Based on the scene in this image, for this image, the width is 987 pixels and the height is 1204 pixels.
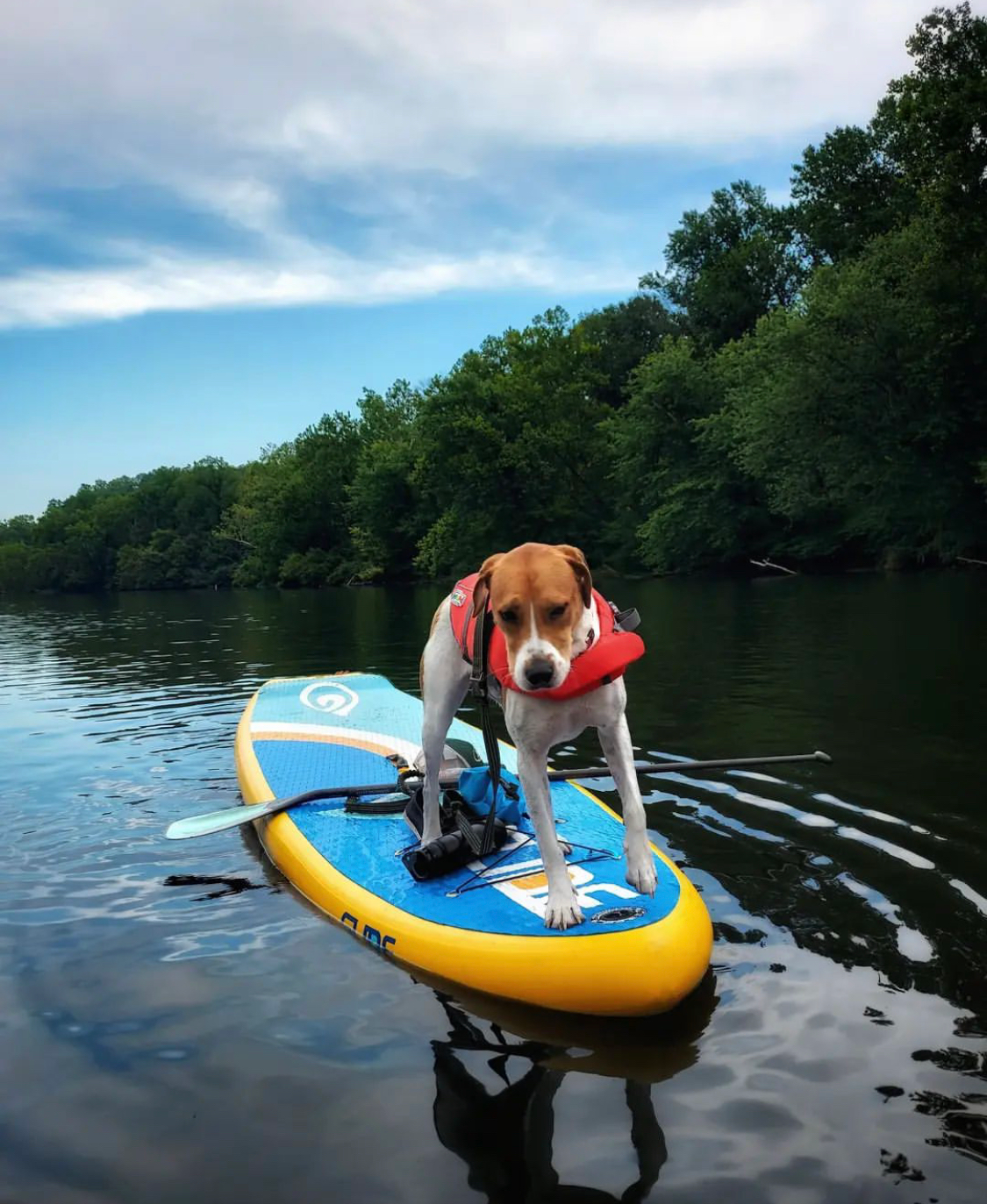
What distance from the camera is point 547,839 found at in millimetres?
4109

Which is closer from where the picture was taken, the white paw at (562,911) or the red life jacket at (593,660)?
the red life jacket at (593,660)

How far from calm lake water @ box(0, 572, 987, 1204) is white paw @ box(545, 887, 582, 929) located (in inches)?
15.7

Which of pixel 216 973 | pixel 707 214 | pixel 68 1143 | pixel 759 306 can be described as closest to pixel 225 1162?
pixel 68 1143

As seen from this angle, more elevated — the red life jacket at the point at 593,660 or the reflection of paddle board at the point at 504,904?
the red life jacket at the point at 593,660

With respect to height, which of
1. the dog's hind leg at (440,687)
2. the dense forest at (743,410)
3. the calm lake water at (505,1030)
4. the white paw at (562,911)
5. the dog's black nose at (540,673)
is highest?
the dense forest at (743,410)

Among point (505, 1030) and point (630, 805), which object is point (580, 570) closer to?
point (630, 805)

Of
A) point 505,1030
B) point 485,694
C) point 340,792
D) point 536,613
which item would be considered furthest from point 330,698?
point 536,613

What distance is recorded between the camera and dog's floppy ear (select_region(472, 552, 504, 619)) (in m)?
4.06

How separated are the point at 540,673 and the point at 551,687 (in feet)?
0.26

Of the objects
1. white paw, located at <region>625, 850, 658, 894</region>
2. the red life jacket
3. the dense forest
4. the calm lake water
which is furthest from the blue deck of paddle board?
the dense forest

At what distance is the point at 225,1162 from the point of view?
3262 mm

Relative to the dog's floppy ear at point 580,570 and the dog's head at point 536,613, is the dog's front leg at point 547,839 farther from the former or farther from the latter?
the dog's floppy ear at point 580,570

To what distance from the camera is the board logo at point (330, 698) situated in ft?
29.9

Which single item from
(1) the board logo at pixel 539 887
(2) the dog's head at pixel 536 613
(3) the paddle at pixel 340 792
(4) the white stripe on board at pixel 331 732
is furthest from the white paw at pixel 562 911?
(4) the white stripe on board at pixel 331 732
